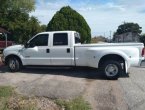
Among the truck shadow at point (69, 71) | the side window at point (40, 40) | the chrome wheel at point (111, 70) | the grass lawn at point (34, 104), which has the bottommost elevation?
the grass lawn at point (34, 104)

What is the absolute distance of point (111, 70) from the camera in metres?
13.1

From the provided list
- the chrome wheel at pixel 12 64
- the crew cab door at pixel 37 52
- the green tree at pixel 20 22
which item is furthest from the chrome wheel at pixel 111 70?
the green tree at pixel 20 22

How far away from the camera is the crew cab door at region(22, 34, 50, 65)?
14328 millimetres

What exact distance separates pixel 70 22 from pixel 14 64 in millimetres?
14872

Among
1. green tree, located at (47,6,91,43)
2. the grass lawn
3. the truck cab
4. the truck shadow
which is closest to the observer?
the grass lawn

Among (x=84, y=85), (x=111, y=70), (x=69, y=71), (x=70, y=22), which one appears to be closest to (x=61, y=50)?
(x=69, y=71)

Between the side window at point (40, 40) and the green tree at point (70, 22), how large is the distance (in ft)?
45.7

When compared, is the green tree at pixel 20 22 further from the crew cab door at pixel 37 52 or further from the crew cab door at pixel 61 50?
the crew cab door at pixel 61 50

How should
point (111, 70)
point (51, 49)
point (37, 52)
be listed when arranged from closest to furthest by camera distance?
point (111, 70)
point (51, 49)
point (37, 52)

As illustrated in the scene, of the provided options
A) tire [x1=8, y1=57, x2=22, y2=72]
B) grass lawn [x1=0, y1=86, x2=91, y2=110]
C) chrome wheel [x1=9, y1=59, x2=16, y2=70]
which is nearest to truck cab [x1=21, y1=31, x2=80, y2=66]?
tire [x1=8, y1=57, x2=22, y2=72]

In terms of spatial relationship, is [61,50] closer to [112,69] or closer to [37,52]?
[37,52]

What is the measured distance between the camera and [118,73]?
1299 centimetres

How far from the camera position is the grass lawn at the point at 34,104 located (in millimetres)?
8672

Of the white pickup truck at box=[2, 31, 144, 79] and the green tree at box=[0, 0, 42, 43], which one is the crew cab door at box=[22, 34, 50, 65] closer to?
the white pickup truck at box=[2, 31, 144, 79]
